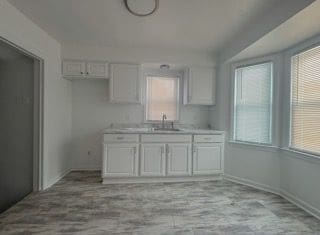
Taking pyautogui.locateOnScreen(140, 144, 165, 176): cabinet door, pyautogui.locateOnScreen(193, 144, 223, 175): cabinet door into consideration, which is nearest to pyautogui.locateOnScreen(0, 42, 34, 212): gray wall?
pyautogui.locateOnScreen(140, 144, 165, 176): cabinet door

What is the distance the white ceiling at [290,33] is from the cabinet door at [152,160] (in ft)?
6.75

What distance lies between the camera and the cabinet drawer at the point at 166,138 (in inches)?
170

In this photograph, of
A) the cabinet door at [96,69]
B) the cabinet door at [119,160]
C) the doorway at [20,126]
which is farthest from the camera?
the cabinet door at [96,69]

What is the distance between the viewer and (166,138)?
4.39 metres

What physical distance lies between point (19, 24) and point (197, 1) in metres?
2.12

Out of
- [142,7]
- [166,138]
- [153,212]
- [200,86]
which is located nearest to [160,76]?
[200,86]

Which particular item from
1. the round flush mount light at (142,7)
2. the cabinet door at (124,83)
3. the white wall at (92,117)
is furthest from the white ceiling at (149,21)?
the white wall at (92,117)

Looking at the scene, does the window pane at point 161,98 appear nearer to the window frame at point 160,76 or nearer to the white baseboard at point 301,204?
the window frame at point 160,76

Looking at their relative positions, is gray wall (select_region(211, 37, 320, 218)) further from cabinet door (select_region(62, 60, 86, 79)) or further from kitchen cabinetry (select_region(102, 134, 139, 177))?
cabinet door (select_region(62, 60, 86, 79))

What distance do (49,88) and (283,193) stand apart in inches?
152

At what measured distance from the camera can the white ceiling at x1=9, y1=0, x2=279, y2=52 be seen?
2961 millimetres

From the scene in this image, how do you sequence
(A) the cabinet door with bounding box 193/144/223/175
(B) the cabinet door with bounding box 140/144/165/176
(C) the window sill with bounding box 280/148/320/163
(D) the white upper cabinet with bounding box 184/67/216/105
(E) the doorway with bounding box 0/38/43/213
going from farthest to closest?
1. (D) the white upper cabinet with bounding box 184/67/216/105
2. (A) the cabinet door with bounding box 193/144/223/175
3. (B) the cabinet door with bounding box 140/144/165/176
4. (E) the doorway with bounding box 0/38/43/213
5. (C) the window sill with bounding box 280/148/320/163

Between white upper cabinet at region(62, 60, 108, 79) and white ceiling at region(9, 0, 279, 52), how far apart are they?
0.36 meters

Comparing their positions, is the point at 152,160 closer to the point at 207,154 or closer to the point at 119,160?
the point at 119,160
